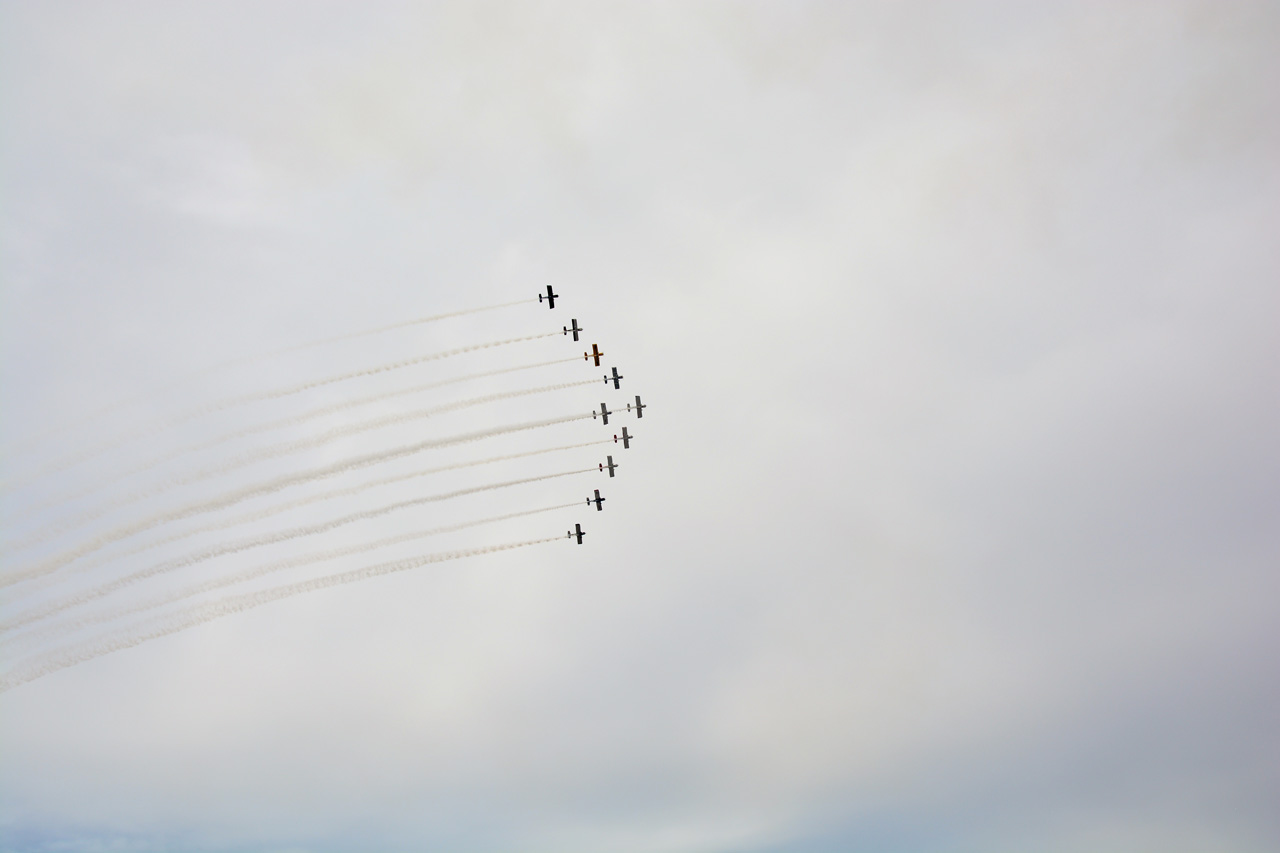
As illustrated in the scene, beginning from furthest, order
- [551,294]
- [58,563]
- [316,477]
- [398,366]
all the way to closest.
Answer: [551,294]
[398,366]
[316,477]
[58,563]

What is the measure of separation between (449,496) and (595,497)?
757 inches

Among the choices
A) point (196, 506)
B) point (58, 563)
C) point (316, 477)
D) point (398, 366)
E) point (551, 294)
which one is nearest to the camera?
point (58, 563)

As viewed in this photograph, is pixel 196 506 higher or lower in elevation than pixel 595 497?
lower

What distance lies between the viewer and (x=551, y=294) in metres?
94.6

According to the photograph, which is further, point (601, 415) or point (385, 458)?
point (601, 415)

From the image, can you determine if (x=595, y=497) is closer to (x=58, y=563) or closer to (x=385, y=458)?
(x=385, y=458)

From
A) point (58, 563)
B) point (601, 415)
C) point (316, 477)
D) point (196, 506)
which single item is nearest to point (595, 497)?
point (601, 415)

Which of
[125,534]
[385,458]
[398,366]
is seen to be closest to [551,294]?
[398,366]

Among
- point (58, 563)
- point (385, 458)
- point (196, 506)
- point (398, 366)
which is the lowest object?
point (58, 563)

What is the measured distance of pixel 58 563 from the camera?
232 feet

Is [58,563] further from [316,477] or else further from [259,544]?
[316,477]

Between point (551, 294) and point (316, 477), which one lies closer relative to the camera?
point (316, 477)

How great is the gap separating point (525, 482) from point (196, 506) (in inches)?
1068

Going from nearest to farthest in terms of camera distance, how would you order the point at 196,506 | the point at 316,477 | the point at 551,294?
the point at 196,506, the point at 316,477, the point at 551,294
